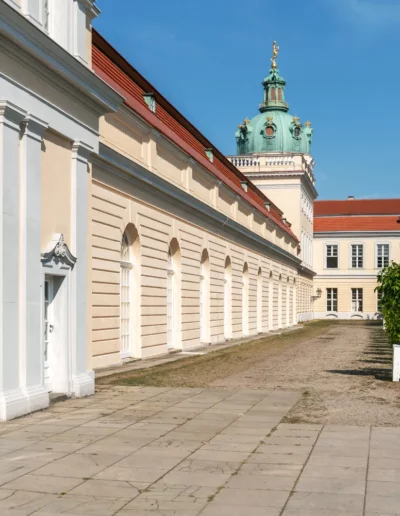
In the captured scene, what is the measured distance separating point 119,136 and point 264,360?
685 centimetres

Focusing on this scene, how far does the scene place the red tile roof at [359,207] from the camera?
7831 cm

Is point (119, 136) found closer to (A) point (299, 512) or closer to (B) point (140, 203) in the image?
(B) point (140, 203)

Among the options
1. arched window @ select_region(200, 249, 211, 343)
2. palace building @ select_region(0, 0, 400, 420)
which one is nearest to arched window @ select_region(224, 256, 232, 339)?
palace building @ select_region(0, 0, 400, 420)

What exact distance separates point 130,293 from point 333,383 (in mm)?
5914

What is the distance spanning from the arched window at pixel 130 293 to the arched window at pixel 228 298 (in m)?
11.4

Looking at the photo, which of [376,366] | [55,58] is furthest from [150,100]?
[55,58]

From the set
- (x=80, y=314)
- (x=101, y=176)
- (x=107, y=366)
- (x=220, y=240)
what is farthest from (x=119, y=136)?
(x=220, y=240)

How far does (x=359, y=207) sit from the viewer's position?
80.4 meters

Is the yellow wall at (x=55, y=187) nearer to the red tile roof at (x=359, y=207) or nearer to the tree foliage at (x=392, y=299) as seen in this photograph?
the tree foliage at (x=392, y=299)

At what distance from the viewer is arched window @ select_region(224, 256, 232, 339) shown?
98.0 feet

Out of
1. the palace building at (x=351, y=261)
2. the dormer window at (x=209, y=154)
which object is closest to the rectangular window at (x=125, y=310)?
the dormer window at (x=209, y=154)

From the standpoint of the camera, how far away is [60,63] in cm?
1073

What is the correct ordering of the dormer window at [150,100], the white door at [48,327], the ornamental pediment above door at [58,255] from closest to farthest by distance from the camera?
1. the ornamental pediment above door at [58,255]
2. the white door at [48,327]
3. the dormer window at [150,100]

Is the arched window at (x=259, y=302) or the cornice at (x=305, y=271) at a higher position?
the cornice at (x=305, y=271)
